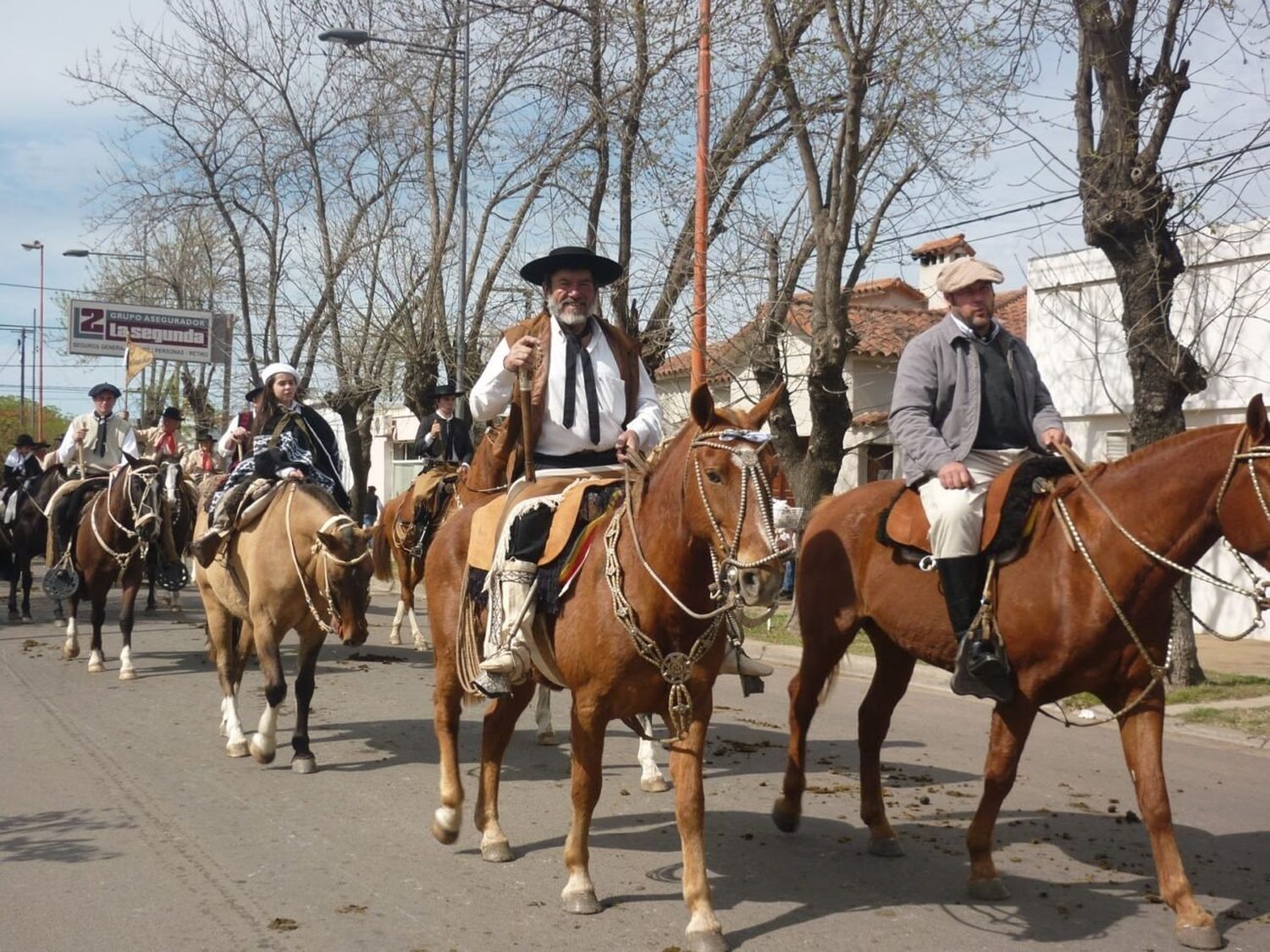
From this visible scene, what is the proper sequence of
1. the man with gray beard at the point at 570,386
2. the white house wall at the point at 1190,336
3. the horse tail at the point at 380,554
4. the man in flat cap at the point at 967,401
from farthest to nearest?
the white house wall at the point at 1190,336 → the horse tail at the point at 380,554 → the man in flat cap at the point at 967,401 → the man with gray beard at the point at 570,386

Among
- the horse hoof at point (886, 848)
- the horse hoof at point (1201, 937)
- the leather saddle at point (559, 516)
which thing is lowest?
the horse hoof at point (886, 848)

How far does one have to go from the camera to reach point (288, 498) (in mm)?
9352

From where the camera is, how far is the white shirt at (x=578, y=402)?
6.22 m

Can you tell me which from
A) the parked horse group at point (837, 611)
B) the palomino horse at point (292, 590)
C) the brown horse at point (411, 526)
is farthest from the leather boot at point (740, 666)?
the palomino horse at point (292, 590)

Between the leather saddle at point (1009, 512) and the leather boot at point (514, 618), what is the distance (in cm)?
190

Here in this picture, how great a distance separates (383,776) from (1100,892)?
4.51m

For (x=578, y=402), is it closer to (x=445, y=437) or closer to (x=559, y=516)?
(x=559, y=516)

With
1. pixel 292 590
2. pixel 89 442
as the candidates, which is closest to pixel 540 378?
pixel 292 590

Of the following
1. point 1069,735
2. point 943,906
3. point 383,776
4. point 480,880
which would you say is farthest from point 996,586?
point 1069,735

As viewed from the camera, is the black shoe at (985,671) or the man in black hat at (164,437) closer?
the black shoe at (985,671)

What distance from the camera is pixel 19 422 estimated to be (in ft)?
262

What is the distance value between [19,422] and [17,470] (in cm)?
6563

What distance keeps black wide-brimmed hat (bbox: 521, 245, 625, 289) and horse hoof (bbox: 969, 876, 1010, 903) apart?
3329mm

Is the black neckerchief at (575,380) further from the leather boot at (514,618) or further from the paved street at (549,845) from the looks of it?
the paved street at (549,845)
